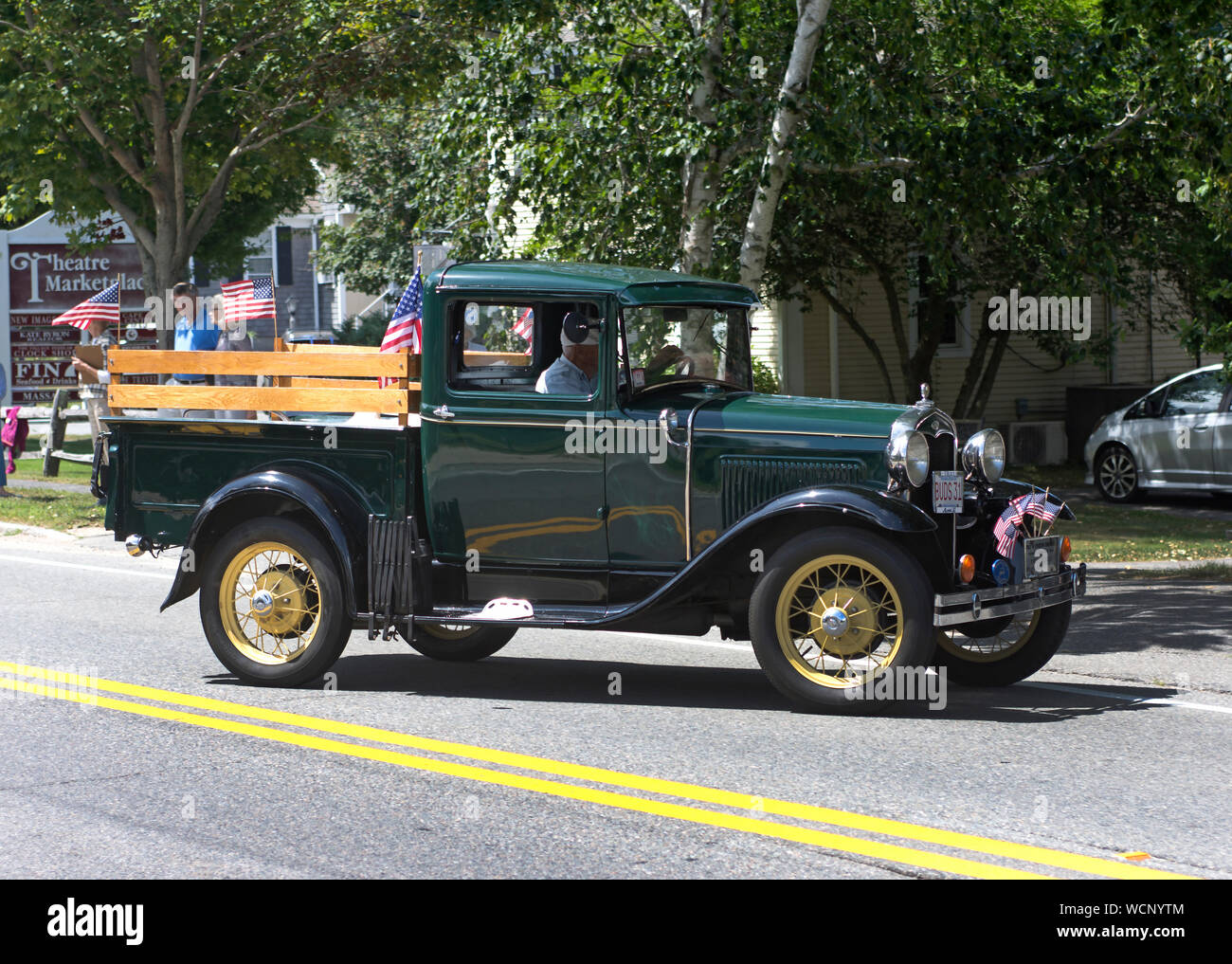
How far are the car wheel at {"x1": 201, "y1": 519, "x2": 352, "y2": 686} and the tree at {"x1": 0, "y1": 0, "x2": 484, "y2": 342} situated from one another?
10.8m

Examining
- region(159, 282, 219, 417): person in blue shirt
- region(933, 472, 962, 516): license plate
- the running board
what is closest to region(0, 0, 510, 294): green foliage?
region(159, 282, 219, 417): person in blue shirt

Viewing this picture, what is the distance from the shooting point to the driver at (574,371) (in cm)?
783

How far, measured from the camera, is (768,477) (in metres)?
7.57

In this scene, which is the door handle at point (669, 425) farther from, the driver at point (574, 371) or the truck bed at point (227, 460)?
the truck bed at point (227, 460)

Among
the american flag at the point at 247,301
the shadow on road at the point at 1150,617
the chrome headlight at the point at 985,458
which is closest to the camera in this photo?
the chrome headlight at the point at 985,458

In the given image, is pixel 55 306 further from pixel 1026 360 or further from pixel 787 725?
pixel 787 725

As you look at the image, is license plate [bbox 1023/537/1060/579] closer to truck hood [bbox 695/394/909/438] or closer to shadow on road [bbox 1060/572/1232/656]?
truck hood [bbox 695/394/909/438]

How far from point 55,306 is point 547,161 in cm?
1543

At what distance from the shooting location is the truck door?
7.83m

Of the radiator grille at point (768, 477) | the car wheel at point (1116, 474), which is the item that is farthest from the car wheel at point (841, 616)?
the car wheel at point (1116, 474)

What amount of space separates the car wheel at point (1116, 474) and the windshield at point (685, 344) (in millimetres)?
10971

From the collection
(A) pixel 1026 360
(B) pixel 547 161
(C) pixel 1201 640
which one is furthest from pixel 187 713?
(A) pixel 1026 360

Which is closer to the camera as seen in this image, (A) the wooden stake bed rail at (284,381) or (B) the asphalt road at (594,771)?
(B) the asphalt road at (594,771)

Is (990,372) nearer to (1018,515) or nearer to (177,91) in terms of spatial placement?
(177,91)
